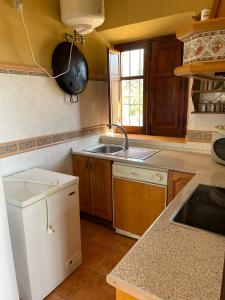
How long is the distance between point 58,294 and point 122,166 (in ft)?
3.67

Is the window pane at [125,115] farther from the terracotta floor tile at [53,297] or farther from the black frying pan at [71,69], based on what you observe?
the terracotta floor tile at [53,297]

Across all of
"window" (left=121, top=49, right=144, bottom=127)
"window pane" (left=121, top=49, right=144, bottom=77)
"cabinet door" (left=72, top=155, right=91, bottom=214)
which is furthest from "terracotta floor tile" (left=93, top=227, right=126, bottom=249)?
"window pane" (left=121, top=49, right=144, bottom=77)

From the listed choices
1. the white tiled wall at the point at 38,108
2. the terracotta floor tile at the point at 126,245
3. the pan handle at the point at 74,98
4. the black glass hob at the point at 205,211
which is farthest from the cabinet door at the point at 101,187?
the black glass hob at the point at 205,211

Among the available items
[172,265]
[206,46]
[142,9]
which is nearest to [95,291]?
[172,265]

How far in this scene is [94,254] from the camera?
2.03 m

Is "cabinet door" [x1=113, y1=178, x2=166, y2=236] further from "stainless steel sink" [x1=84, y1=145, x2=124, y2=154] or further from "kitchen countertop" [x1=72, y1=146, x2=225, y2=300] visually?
"kitchen countertop" [x1=72, y1=146, x2=225, y2=300]

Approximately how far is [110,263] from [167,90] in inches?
74.8

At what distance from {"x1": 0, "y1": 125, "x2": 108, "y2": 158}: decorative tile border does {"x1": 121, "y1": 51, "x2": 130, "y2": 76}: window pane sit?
81 cm

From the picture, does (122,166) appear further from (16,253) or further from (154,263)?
(154,263)

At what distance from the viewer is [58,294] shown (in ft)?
5.32

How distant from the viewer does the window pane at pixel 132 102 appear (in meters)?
2.81

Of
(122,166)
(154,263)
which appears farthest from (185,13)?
(154,263)

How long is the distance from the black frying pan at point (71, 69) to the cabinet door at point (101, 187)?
0.76m

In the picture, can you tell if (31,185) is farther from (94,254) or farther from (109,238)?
(109,238)
